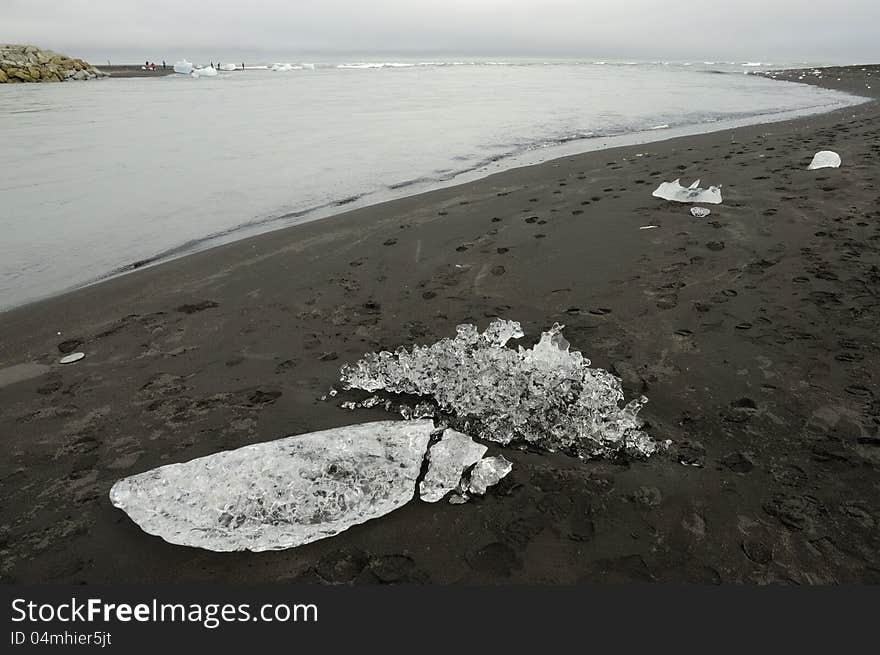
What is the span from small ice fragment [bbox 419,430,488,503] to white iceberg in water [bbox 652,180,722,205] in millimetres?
4945

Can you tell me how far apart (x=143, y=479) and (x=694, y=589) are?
2332mm

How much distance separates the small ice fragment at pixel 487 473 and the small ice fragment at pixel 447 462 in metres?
0.04

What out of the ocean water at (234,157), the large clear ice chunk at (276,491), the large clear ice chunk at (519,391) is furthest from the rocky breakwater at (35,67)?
the large clear ice chunk at (276,491)

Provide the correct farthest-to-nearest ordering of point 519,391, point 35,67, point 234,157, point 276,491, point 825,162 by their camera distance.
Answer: point 35,67, point 234,157, point 825,162, point 519,391, point 276,491

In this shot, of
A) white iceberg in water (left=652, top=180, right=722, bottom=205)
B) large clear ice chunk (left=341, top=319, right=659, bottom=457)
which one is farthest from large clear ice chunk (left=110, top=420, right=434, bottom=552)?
white iceberg in water (left=652, top=180, right=722, bottom=205)

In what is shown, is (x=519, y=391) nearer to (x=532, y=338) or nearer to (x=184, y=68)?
(x=532, y=338)

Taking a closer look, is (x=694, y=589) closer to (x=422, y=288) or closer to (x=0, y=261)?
(x=422, y=288)

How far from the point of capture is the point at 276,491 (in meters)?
2.13

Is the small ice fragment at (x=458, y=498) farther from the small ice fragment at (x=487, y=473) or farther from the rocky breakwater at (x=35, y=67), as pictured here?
the rocky breakwater at (x=35, y=67)

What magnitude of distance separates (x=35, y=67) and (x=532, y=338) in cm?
5516

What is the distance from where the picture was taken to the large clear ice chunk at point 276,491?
2.04 metres

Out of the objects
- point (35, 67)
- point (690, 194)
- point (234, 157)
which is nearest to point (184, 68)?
point (35, 67)

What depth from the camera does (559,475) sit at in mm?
2312

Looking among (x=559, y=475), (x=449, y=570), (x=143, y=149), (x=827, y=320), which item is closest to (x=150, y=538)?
(x=449, y=570)
